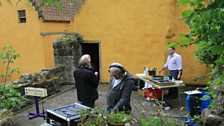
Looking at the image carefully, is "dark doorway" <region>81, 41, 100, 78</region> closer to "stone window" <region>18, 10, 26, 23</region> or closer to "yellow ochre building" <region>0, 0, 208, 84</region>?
"yellow ochre building" <region>0, 0, 208, 84</region>

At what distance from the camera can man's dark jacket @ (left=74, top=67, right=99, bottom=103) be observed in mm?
5539

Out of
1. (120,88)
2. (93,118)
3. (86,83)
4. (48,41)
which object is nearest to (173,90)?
(86,83)

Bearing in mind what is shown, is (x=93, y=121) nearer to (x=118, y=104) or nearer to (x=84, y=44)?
(x=118, y=104)

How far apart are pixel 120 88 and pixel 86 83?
1.53 m

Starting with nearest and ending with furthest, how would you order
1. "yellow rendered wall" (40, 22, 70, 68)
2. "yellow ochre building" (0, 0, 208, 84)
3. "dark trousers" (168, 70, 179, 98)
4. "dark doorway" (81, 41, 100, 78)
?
"dark trousers" (168, 70, 179, 98)
"yellow ochre building" (0, 0, 208, 84)
"dark doorway" (81, 41, 100, 78)
"yellow rendered wall" (40, 22, 70, 68)

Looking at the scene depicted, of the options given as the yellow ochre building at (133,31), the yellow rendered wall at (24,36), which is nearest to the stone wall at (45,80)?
the yellow ochre building at (133,31)

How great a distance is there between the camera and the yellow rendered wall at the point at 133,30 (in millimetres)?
9711

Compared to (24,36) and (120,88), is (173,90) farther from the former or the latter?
(24,36)

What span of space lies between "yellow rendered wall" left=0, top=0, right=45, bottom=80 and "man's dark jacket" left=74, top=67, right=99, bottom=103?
26.8ft

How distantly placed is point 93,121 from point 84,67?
3.07 metres

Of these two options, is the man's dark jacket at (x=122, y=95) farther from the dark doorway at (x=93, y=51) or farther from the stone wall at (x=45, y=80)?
the dark doorway at (x=93, y=51)

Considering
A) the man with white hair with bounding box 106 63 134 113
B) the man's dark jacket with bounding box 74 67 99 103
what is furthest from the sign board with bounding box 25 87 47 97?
the man with white hair with bounding box 106 63 134 113

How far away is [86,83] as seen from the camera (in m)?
5.59

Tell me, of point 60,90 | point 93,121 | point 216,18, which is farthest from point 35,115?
point 216,18
